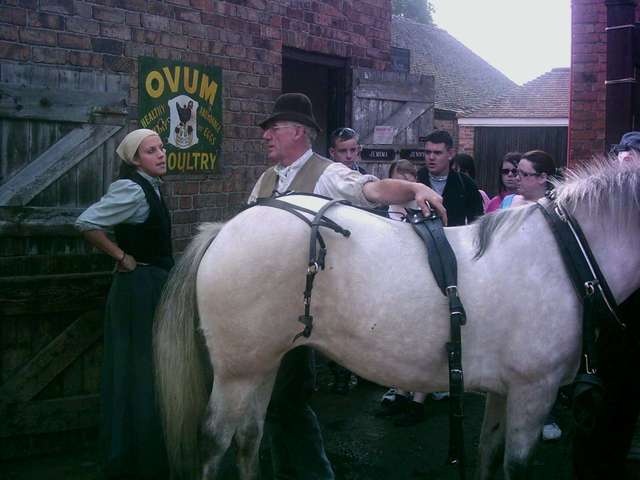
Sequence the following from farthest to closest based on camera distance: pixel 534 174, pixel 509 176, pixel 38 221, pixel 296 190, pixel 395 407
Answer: pixel 509 176
pixel 395 407
pixel 534 174
pixel 38 221
pixel 296 190

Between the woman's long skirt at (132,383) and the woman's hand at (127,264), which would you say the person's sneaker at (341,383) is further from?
the woman's hand at (127,264)

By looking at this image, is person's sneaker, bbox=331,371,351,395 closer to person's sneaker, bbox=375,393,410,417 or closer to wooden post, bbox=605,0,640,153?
person's sneaker, bbox=375,393,410,417

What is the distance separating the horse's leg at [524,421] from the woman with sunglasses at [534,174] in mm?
1971

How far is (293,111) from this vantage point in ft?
12.3

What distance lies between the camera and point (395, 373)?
3148 mm

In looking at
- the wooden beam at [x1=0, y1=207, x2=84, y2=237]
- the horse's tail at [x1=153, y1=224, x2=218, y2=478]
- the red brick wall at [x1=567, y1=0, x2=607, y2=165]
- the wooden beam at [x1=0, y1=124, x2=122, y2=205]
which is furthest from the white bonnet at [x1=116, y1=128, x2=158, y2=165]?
the red brick wall at [x1=567, y1=0, x2=607, y2=165]

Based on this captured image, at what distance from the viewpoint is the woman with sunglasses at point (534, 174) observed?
4.78 m

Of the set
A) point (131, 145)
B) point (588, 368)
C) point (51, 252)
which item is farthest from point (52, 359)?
point (588, 368)

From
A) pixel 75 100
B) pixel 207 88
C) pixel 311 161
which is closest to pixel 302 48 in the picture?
pixel 207 88

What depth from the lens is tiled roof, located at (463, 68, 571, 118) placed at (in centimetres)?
2338

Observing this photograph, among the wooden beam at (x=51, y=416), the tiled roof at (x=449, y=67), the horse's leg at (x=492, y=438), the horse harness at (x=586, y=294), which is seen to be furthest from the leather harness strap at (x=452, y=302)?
the tiled roof at (x=449, y=67)

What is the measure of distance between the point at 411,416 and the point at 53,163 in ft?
9.82

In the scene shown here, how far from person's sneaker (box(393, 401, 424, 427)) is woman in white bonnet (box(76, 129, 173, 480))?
181 cm

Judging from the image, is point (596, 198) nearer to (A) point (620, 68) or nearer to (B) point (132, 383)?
(A) point (620, 68)
